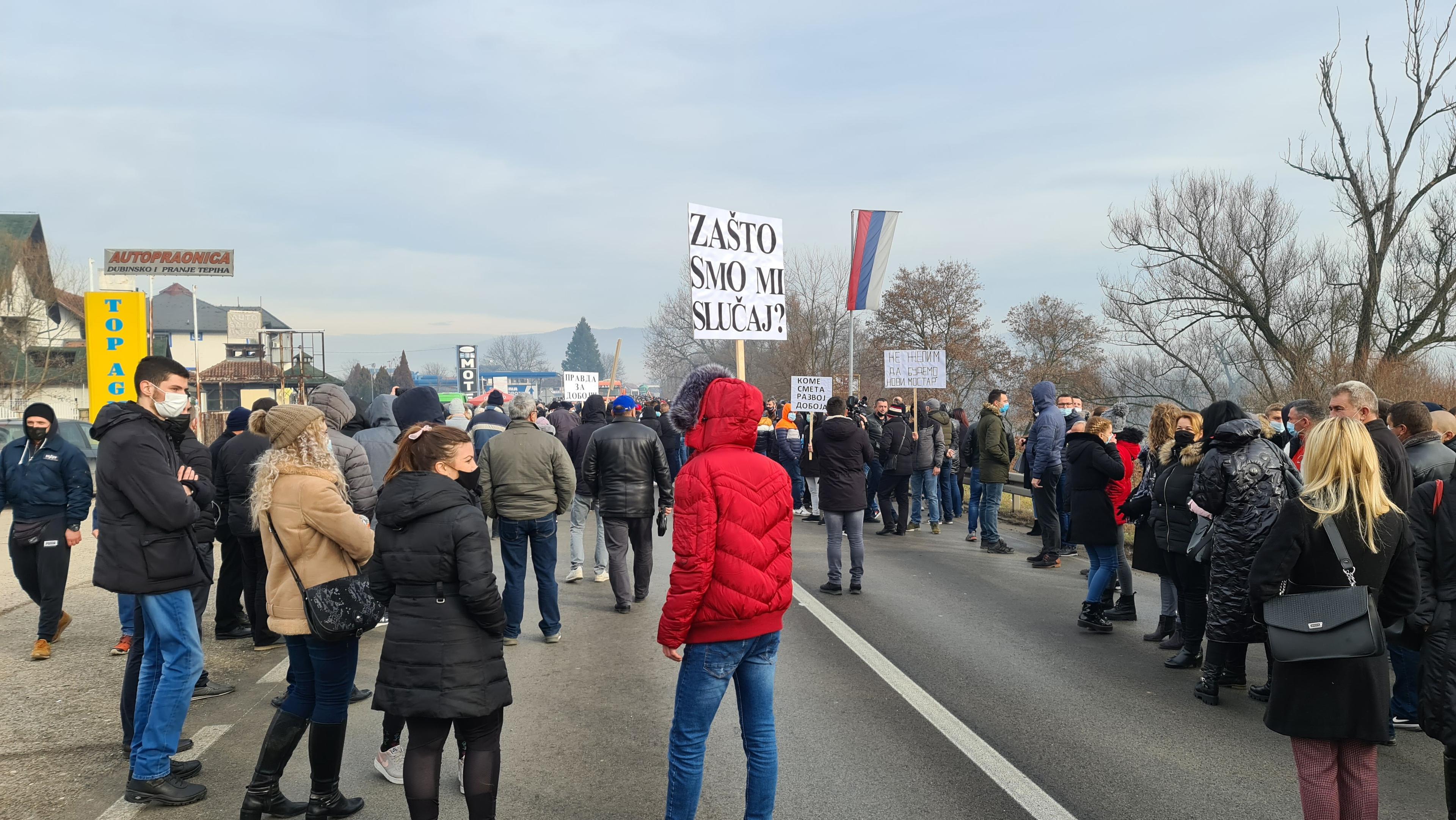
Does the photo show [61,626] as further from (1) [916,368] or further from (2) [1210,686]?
(1) [916,368]

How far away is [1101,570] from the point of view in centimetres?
826

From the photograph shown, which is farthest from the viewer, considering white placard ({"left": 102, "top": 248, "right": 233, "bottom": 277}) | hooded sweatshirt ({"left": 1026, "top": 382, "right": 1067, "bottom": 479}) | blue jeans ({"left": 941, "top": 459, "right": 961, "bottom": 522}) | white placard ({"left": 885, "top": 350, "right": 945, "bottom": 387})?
white placard ({"left": 102, "top": 248, "right": 233, "bottom": 277})

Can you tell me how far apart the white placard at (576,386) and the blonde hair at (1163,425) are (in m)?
28.3

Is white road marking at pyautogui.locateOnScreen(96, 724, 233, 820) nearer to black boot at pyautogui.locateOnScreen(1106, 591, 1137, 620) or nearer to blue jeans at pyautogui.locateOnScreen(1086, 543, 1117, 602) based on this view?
blue jeans at pyautogui.locateOnScreen(1086, 543, 1117, 602)

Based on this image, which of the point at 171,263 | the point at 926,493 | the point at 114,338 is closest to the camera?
the point at 114,338

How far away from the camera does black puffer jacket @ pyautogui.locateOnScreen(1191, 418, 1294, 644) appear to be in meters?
6.12

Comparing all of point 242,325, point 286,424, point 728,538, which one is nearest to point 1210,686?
point 728,538

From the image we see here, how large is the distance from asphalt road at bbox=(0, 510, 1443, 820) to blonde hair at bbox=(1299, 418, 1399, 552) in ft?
5.17

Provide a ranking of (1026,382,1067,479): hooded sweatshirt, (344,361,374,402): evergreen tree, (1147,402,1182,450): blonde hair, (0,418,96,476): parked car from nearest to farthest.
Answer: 1. (1147,402,1182,450): blonde hair
2. (1026,382,1067,479): hooded sweatshirt
3. (0,418,96,476): parked car
4. (344,361,374,402): evergreen tree

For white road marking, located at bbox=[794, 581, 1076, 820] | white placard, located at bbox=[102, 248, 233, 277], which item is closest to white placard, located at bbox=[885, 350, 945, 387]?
white road marking, located at bbox=[794, 581, 1076, 820]

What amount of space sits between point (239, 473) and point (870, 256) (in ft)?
49.8

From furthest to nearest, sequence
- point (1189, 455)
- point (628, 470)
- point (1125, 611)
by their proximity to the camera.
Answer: point (628, 470)
point (1125, 611)
point (1189, 455)

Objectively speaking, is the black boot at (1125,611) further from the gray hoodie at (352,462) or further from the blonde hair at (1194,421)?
the gray hoodie at (352,462)

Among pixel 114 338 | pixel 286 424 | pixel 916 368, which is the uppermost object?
pixel 114 338
